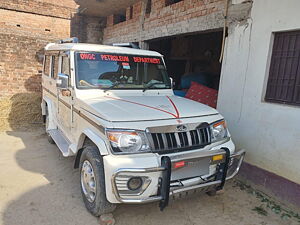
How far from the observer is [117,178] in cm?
222

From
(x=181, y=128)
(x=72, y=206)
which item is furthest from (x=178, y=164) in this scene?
(x=72, y=206)

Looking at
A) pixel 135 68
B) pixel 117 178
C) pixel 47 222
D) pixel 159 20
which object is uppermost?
pixel 159 20

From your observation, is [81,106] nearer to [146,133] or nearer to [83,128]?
[83,128]

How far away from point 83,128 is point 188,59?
706 centimetres

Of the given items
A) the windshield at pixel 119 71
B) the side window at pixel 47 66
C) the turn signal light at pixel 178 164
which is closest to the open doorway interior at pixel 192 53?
the side window at pixel 47 66

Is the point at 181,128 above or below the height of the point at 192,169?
above

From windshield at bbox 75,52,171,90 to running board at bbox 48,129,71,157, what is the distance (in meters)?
1.04

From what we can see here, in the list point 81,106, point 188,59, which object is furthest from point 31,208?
point 188,59

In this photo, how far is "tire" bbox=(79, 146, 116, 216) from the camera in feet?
8.23

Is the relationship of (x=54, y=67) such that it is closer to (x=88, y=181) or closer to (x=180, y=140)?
(x=88, y=181)

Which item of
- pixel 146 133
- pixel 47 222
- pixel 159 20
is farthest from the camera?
pixel 159 20

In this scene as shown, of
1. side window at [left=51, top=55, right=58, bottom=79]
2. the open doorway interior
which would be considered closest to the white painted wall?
side window at [left=51, top=55, right=58, bottom=79]

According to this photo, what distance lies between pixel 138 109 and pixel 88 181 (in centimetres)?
106

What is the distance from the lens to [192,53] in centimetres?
927
